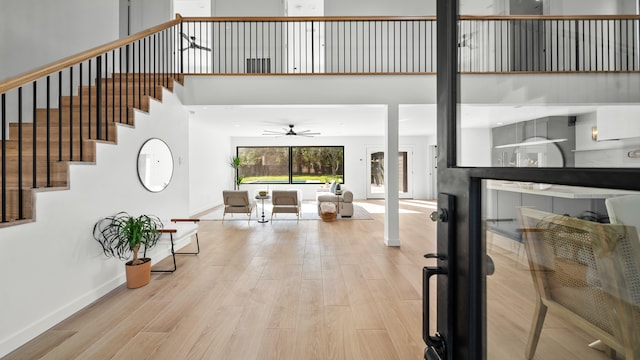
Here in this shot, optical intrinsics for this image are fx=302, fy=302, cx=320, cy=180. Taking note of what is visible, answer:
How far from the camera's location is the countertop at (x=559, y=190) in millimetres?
330

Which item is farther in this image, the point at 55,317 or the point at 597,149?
the point at 55,317

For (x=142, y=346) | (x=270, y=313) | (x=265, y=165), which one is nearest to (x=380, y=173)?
(x=265, y=165)

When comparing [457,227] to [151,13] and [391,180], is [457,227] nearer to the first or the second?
[391,180]

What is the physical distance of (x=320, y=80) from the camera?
14.9 feet

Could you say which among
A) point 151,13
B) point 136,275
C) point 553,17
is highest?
point 151,13

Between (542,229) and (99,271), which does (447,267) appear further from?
(99,271)

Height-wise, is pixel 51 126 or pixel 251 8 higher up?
pixel 251 8

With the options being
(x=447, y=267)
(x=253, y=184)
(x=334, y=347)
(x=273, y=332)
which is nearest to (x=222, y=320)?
(x=273, y=332)

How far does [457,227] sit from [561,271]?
0.28m

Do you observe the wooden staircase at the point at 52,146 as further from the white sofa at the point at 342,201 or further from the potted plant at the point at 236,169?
the potted plant at the point at 236,169

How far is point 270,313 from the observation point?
8.10 feet

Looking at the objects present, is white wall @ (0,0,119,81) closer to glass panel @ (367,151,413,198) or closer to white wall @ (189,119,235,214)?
white wall @ (189,119,235,214)

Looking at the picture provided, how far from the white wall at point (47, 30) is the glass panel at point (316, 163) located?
23.4 feet

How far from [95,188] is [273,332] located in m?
2.11
